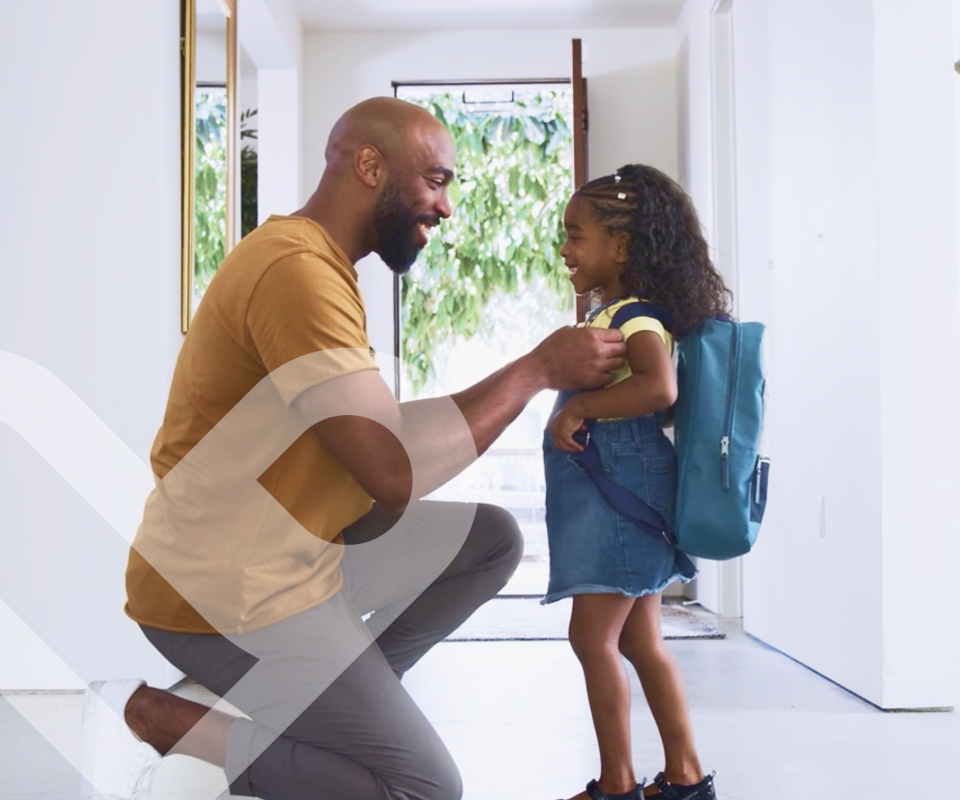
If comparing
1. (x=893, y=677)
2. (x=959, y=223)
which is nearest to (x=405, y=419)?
(x=893, y=677)

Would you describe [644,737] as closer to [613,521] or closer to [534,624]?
[613,521]

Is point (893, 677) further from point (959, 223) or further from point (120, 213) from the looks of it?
point (120, 213)

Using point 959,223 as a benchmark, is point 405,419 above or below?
below

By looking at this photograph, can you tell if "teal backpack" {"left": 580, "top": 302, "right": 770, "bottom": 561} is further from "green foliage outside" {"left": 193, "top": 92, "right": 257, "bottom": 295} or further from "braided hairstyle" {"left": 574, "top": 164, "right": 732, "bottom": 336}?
"green foliage outside" {"left": 193, "top": 92, "right": 257, "bottom": 295}

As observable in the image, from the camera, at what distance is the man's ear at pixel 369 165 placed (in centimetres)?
149

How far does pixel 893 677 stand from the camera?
8.11 ft

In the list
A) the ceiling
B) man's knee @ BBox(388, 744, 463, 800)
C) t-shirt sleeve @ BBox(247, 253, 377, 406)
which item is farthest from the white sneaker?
the ceiling

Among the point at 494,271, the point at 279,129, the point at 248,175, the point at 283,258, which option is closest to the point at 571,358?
the point at 283,258

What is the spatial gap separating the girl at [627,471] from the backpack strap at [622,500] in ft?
0.04

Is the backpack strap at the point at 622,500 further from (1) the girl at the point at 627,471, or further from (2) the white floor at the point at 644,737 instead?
(2) the white floor at the point at 644,737

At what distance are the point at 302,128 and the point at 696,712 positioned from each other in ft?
11.0

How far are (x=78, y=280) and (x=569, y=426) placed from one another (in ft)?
5.25

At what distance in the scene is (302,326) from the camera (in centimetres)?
129

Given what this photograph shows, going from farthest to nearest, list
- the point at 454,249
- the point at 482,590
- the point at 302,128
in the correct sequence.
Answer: the point at 454,249 → the point at 302,128 → the point at 482,590
